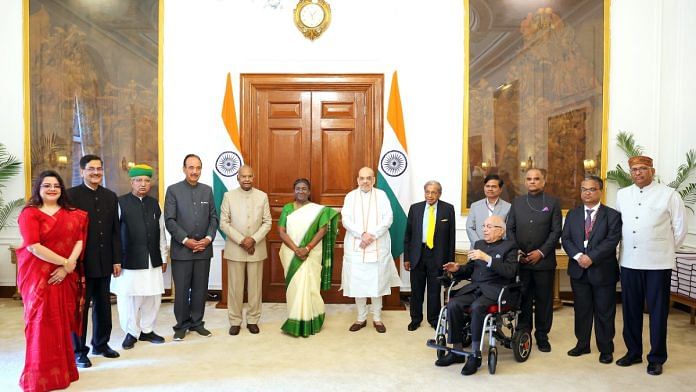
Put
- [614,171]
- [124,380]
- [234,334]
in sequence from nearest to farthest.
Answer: [124,380] → [234,334] → [614,171]

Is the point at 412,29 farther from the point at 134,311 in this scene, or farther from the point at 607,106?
the point at 134,311

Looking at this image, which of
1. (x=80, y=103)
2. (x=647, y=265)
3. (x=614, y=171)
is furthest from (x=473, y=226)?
(x=80, y=103)

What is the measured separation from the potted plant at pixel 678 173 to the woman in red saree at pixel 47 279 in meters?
5.31

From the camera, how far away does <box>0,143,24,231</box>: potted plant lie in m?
6.23

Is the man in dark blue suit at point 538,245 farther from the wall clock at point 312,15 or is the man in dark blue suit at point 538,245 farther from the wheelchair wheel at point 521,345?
the wall clock at point 312,15

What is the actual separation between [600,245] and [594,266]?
0.57 ft

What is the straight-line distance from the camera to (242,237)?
16.4 ft

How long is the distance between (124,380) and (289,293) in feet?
5.40

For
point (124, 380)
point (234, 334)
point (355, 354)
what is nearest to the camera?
point (124, 380)

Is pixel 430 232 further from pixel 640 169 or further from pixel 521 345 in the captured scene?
pixel 640 169

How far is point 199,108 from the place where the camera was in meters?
6.37

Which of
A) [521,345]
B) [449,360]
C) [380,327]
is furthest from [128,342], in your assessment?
[521,345]

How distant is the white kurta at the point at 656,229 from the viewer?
13.1ft

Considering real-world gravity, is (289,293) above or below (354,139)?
below
